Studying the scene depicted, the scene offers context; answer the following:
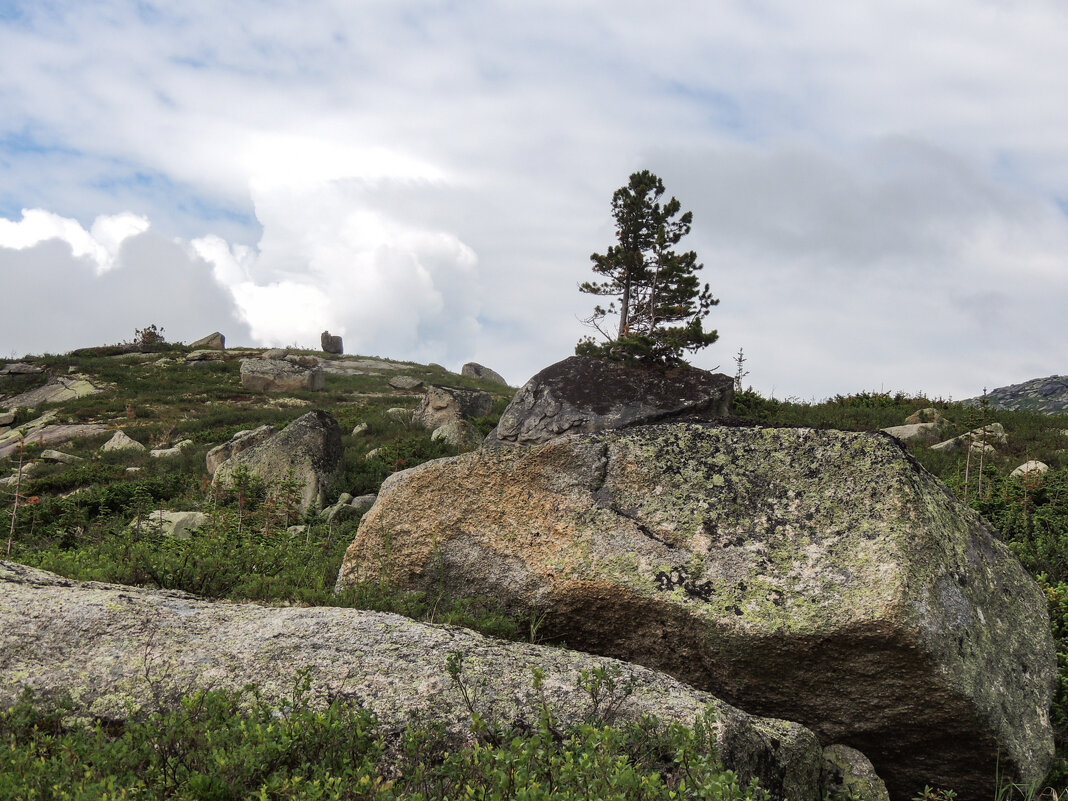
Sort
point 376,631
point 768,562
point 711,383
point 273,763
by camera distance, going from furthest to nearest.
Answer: point 711,383
point 768,562
point 376,631
point 273,763

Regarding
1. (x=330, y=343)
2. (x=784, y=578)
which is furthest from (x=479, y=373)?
(x=784, y=578)

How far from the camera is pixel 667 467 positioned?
20.5 ft

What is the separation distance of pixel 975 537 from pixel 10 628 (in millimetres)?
6982

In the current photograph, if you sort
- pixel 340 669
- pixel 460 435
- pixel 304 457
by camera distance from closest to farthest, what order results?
pixel 340 669 < pixel 304 457 < pixel 460 435

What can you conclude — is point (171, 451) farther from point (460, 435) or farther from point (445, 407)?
point (460, 435)

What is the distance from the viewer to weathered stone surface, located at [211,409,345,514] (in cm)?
1792

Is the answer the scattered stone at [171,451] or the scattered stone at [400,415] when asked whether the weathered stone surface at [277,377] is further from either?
the scattered stone at [171,451]

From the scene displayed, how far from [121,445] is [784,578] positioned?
25821mm

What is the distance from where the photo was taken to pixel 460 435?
2202 centimetres

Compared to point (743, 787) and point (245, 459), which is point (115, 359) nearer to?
point (245, 459)

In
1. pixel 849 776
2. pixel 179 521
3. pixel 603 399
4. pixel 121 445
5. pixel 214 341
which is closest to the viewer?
pixel 849 776

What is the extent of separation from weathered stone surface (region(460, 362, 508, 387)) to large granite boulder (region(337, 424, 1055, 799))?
55117 mm

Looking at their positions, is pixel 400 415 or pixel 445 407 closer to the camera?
pixel 445 407

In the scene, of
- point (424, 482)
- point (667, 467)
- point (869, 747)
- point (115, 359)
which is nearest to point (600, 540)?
point (667, 467)
